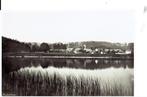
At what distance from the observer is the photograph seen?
946mm

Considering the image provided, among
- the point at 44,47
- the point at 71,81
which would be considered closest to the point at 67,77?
the point at 71,81

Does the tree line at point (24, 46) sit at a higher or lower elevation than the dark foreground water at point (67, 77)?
higher

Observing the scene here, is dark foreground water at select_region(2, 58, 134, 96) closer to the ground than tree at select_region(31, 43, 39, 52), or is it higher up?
closer to the ground

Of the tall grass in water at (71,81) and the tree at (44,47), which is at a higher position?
the tree at (44,47)

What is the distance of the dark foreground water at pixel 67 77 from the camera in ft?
3.12

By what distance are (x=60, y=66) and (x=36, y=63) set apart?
0.28 ft

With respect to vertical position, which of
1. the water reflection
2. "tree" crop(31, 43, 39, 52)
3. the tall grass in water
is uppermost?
"tree" crop(31, 43, 39, 52)

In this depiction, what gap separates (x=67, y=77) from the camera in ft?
3.13

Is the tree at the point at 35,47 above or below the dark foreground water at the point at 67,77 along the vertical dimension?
above

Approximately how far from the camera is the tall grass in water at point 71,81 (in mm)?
951

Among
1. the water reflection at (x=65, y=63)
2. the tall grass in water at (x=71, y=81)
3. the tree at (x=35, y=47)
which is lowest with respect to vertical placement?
the tall grass in water at (x=71, y=81)

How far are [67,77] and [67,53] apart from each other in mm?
85

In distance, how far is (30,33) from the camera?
96 centimetres

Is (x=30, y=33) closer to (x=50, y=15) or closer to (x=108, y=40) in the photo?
(x=50, y=15)
